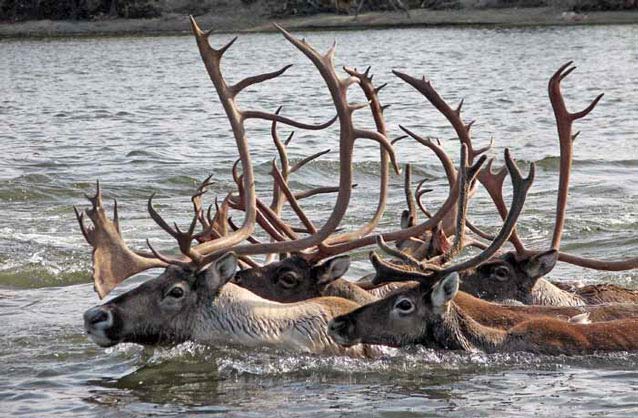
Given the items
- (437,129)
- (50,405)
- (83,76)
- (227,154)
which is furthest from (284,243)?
(83,76)

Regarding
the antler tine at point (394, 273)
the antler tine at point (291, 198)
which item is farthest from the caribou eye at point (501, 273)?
the antler tine at point (394, 273)

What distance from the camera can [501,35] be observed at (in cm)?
4894

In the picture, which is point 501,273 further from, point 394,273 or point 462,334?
point 394,273

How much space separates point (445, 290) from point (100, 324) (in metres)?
1.69

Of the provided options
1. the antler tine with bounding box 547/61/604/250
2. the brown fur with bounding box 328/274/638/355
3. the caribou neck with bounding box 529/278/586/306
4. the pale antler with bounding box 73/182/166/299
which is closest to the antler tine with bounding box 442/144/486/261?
the brown fur with bounding box 328/274/638/355

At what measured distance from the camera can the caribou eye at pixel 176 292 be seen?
7570 millimetres

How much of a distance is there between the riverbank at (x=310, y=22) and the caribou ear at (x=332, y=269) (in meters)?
44.9

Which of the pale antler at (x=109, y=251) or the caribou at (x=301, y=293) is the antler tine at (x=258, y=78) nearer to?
the caribou at (x=301, y=293)

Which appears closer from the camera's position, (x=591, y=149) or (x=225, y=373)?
(x=225, y=373)

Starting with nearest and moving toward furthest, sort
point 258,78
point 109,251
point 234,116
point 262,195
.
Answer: point 109,251 < point 258,78 < point 234,116 < point 262,195

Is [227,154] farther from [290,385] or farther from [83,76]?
[83,76]

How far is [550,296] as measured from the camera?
8.68m

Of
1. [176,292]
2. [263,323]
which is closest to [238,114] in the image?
[176,292]

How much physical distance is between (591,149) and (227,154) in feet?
15.0
